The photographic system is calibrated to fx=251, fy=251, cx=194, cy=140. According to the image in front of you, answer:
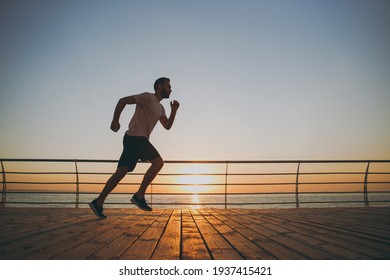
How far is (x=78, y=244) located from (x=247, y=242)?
1099 millimetres

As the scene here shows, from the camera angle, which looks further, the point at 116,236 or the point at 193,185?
the point at 193,185

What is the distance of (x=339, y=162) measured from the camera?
520 centimetres

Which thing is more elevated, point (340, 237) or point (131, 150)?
point (131, 150)

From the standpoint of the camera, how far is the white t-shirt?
3.06 meters

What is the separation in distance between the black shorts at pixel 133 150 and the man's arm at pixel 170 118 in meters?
0.44

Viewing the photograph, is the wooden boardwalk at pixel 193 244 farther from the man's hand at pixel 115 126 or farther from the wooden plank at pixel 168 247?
the man's hand at pixel 115 126

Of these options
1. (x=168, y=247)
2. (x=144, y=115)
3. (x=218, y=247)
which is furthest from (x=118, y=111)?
(x=218, y=247)

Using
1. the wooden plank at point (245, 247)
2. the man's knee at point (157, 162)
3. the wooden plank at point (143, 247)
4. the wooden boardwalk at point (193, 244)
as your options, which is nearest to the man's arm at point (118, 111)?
the man's knee at point (157, 162)

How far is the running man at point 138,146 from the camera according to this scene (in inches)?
116

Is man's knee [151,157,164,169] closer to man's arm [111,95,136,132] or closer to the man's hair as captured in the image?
man's arm [111,95,136,132]

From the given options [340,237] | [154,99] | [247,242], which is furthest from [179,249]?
[154,99]

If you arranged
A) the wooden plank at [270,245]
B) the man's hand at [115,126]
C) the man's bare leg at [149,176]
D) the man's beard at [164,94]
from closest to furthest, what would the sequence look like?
the wooden plank at [270,245] → the man's hand at [115,126] → the man's bare leg at [149,176] → the man's beard at [164,94]
